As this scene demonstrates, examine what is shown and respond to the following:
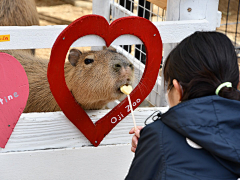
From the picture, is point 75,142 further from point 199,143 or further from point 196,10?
point 196,10

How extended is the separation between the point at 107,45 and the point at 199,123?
681mm

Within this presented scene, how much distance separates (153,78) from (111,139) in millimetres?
420

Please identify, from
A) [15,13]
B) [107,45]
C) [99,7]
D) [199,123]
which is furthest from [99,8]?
[199,123]

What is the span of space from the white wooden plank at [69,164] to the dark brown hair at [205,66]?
0.80 metres

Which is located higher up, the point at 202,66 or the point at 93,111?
the point at 202,66

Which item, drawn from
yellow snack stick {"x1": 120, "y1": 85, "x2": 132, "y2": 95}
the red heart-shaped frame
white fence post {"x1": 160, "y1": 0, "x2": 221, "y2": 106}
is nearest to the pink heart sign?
the red heart-shaped frame

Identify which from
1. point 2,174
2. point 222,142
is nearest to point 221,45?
point 222,142

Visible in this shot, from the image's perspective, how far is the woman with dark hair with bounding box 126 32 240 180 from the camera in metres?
1.07

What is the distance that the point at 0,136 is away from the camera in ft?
5.37

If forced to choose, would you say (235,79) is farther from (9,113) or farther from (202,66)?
(9,113)

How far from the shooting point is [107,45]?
158 cm

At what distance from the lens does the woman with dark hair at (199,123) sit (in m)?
1.07

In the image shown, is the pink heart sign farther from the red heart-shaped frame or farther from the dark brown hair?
the dark brown hair

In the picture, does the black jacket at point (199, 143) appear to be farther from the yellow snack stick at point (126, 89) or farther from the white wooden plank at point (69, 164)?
the white wooden plank at point (69, 164)
